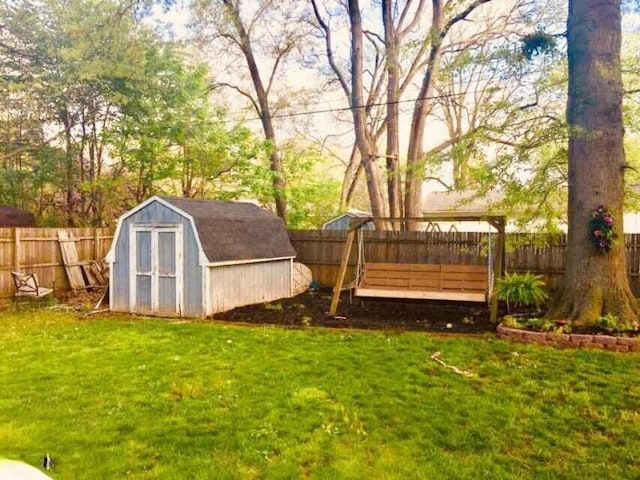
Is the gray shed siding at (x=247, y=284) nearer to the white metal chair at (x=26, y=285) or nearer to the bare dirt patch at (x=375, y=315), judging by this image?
the bare dirt patch at (x=375, y=315)

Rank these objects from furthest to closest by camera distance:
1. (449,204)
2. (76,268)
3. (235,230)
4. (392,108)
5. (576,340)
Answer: (449,204) → (392,108) → (76,268) → (235,230) → (576,340)

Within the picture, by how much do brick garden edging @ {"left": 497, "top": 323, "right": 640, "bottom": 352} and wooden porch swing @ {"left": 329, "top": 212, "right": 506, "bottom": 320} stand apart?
1.31 metres

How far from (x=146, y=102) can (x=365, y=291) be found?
922 cm

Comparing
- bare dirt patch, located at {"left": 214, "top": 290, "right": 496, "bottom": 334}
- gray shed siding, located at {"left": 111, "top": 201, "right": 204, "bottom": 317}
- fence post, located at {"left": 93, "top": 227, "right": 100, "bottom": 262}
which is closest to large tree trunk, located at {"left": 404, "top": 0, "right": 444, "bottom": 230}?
bare dirt patch, located at {"left": 214, "top": 290, "right": 496, "bottom": 334}

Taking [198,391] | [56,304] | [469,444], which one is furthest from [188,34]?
[469,444]

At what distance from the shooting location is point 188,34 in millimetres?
14477

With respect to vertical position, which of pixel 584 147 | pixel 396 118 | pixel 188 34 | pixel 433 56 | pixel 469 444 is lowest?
pixel 469 444

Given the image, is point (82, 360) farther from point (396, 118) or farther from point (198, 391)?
point (396, 118)

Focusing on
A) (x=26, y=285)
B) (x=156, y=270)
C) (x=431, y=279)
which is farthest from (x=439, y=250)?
(x=26, y=285)

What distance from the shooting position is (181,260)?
821 centimetres

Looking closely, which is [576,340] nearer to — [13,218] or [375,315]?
[375,315]

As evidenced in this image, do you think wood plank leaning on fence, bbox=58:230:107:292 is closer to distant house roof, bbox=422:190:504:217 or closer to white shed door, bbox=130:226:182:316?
white shed door, bbox=130:226:182:316

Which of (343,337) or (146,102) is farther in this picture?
(146,102)

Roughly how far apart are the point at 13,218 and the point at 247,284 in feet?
23.5
